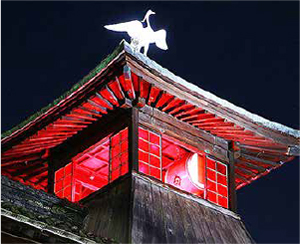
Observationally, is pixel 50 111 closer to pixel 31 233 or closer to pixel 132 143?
pixel 132 143

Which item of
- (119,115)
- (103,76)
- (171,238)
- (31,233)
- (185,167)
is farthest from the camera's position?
(185,167)

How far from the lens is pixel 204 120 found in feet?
51.5

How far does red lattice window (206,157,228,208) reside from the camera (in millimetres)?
16062

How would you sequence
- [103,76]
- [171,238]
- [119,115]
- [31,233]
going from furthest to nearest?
[119,115], [103,76], [171,238], [31,233]

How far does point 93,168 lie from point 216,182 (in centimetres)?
327

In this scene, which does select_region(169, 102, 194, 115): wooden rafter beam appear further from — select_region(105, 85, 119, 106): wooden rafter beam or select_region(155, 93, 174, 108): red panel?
select_region(105, 85, 119, 106): wooden rafter beam

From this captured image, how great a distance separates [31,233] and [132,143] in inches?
180

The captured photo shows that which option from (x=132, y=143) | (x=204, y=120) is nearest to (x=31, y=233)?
(x=132, y=143)

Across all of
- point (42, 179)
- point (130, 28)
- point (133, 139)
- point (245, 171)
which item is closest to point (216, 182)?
point (245, 171)

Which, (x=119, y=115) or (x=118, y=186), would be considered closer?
(x=118, y=186)

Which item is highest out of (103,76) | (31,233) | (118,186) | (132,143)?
(103,76)

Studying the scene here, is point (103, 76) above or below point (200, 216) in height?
above

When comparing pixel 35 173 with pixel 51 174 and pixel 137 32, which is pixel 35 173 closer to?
pixel 51 174

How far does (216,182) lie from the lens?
16234 millimetres
